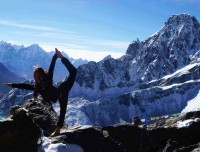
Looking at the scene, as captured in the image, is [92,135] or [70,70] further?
[92,135]

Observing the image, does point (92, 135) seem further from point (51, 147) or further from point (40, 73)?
point (40, 73)

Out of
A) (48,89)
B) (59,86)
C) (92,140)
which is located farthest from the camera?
(48,89)

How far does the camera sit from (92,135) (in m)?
14.7

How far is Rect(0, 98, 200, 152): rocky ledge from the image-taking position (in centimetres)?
1243

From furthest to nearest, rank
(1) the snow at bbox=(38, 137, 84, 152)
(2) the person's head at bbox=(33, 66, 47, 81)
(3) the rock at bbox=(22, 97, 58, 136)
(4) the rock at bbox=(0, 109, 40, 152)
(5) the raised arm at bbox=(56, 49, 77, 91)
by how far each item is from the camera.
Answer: (3) the rock at bbox=(22, 97, 58, 136), (2) the person's head at bbox=(33, 66, 47, 81), (5) the raised arm at bbox=(56, 49, 77, 91), (1) the snow at bbox=(38, 137, 84, 152), (4) the rock at bbox=(0, 109, 40, 152)

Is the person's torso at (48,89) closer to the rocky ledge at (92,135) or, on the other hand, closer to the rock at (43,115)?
the rocky ledge at (92,135)

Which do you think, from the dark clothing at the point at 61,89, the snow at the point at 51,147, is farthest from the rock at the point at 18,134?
the dark clothing at the point at 61,89

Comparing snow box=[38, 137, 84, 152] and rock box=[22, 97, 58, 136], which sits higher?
rock box=[22, 97, 58, 136]

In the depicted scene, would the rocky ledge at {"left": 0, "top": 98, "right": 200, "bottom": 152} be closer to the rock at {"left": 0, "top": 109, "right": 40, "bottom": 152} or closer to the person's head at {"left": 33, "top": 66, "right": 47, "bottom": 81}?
the rock at {"left": 0, "top": 109, "right": 40, "bottom": 152}

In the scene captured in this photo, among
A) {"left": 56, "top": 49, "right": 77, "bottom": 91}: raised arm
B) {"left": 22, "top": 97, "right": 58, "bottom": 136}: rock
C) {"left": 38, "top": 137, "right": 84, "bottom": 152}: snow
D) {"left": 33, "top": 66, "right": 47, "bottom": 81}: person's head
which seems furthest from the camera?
{"left": 22, "top": 97, "right": 58, "bottom": 136}: rock

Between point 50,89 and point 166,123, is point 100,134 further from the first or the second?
point 166,123

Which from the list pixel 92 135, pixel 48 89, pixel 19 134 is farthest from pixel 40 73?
pixel 92 135

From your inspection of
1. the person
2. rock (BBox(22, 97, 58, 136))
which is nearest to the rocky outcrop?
the person

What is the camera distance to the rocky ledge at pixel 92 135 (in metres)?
12.4
